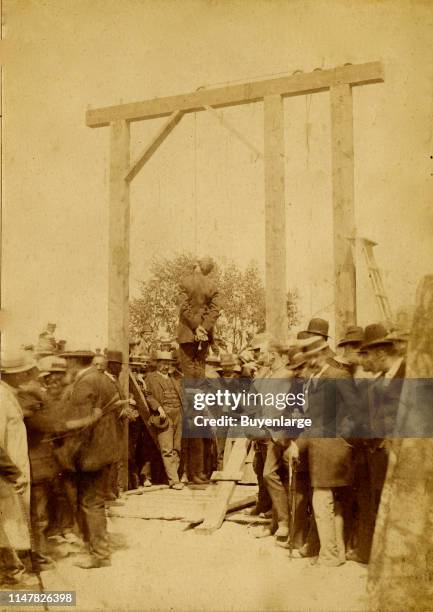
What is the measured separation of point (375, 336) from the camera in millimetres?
5160

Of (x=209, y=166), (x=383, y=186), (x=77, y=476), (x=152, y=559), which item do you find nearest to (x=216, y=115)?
(x=209, y=166)

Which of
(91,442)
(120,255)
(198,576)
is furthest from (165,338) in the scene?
(198,576)

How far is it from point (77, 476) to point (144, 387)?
109cm

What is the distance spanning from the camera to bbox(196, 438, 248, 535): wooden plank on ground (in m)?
5.45

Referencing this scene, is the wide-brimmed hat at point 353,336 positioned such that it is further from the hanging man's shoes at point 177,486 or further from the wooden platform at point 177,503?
the hanging man's shoes at point 177,486

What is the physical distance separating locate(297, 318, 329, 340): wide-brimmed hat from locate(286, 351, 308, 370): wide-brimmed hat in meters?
0.12

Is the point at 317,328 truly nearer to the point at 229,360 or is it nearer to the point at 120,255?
the point at 229,360

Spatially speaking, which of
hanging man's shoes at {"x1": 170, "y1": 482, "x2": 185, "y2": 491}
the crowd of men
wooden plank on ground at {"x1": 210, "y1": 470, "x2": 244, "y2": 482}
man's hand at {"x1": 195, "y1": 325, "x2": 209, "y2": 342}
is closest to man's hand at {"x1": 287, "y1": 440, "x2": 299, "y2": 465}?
the crowd of men

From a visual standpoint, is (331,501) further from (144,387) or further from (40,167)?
(40,167)

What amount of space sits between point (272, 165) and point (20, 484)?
2.94 meters

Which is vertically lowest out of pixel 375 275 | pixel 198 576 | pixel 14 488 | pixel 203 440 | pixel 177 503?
pixel 198 576

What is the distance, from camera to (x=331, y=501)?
5035 millimetres

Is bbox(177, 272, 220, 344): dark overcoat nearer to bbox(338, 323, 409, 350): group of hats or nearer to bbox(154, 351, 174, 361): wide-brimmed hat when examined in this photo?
bbox(154, 351, 174, 361): wide-brimmed hat

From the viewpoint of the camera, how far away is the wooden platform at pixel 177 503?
563 cm
